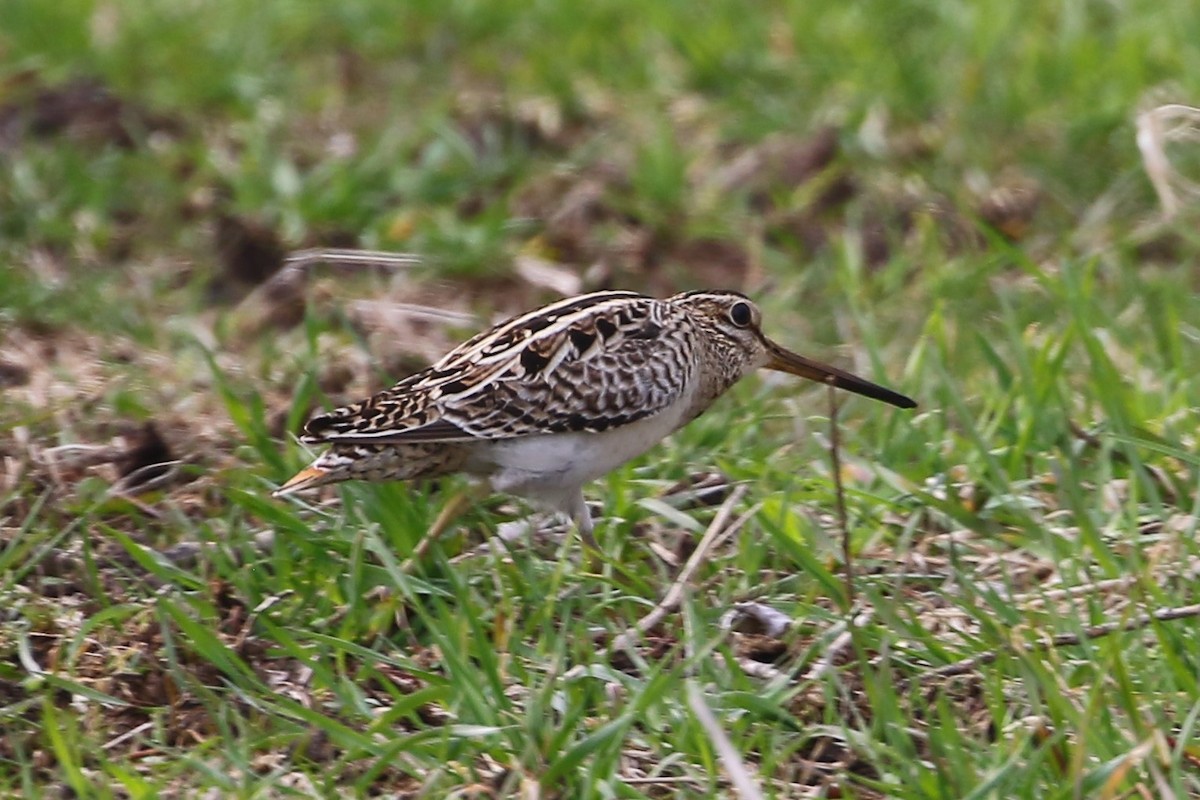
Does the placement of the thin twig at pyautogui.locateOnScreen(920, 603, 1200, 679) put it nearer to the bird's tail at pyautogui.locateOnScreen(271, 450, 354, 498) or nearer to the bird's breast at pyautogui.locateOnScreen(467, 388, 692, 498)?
the bird's breast at pyautogui.locateOnScreen(467, 388, 692, 498)

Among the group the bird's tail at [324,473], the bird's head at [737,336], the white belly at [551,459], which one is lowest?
the bird's tail at [324,473]

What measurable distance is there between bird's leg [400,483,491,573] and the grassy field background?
0.16 feet

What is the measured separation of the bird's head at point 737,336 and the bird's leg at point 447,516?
667mm

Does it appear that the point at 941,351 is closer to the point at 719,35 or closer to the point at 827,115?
the point at 827,115

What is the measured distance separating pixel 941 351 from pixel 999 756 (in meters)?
1.88

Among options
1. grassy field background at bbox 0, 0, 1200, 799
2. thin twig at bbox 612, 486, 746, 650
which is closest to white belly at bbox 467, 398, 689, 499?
grassy field background at bbox 0, 0, 1200, 799

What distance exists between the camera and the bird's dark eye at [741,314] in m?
4.74

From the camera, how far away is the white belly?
14.1ft

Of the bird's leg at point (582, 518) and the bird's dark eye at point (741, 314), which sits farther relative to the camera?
the bird's dark eye at point (741, 314)

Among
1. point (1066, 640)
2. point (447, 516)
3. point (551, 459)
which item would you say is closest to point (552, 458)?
point (551, 459)

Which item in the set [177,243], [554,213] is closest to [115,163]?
[177,243]

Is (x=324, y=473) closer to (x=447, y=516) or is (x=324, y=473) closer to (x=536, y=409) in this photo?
(x=447, y=516)

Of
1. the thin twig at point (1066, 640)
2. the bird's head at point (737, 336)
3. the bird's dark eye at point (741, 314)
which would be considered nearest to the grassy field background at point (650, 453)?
the thin twig at point (1066, 640)

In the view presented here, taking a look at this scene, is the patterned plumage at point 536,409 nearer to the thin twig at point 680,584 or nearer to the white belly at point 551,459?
the white belly at point 551,459
